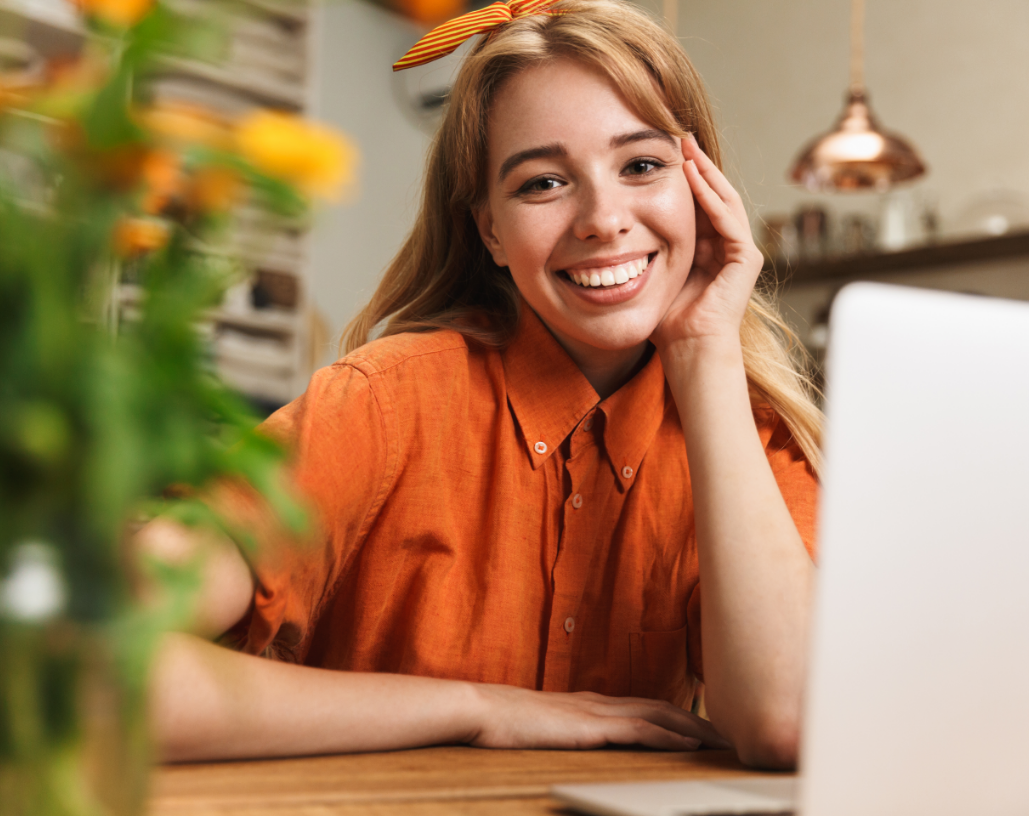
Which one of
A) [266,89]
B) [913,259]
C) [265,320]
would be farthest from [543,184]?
[913,259]

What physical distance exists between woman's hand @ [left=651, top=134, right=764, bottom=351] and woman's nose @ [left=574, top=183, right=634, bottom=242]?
10 cm

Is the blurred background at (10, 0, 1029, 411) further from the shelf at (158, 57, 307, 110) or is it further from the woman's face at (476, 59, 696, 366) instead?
the woman's face at (476, 59, 696, 366)

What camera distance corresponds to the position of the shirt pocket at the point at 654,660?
1212mm

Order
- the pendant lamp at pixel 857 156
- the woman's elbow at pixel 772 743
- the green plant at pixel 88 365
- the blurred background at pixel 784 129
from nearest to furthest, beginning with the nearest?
the green plant at pixel 88 365
the woman's elbow at pixel 772 743
the pendant lamp at pixel 857 156
the blurred background at pixel 784 129

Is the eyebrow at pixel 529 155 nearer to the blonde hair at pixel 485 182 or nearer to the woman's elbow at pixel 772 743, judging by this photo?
the blonde hair at pixel 485 182

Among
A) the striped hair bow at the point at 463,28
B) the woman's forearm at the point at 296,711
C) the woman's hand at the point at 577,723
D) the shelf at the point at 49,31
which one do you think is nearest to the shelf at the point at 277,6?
the woman's forearm at the point at 296,711

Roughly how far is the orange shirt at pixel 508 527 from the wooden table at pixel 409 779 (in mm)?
344

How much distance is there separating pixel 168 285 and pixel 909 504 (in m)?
0.33

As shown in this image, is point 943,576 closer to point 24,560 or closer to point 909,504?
point 909,504

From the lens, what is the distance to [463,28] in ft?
4.25

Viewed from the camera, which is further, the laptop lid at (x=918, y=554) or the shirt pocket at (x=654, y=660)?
the shirt pocket at (x=654, y=660)

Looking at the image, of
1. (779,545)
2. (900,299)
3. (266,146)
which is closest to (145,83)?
(266,146)

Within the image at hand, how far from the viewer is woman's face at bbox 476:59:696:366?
1199 millimetres

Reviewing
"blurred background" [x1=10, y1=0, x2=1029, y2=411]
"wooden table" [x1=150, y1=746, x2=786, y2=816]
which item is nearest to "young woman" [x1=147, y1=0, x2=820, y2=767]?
"wooden table" [x1=150, y1=746, x2=786, y2=816]
